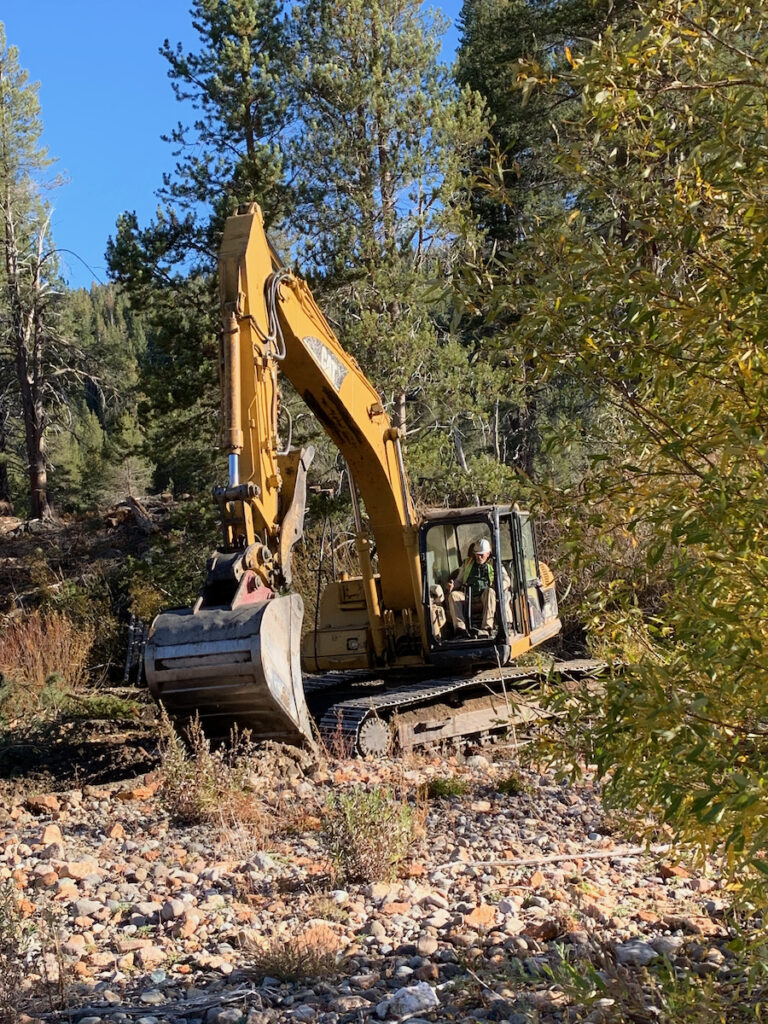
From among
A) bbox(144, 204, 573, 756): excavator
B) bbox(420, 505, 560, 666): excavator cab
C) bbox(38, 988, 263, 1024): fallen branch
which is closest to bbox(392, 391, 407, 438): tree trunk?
bbox(144, 204, 573, 756): excavator

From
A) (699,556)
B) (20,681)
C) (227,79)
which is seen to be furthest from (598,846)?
(227,79)

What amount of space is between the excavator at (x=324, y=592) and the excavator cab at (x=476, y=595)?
18 millimetres

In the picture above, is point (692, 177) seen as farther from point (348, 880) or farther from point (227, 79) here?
point (227, 79)

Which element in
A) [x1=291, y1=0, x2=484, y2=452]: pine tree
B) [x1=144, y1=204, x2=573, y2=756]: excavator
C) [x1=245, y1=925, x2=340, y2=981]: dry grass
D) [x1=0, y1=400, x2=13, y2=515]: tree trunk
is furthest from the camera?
[x1=0, y1=400, x2=13, y2=515]: tree trunk

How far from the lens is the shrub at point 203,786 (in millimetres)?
7379

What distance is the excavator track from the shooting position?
10078 millimetres

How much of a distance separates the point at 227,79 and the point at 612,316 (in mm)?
16118

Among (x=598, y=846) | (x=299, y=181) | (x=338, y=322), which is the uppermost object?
(x=299, y=181)

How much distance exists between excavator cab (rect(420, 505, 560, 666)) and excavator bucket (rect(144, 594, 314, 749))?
3.30m

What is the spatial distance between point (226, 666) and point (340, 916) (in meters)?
2.65

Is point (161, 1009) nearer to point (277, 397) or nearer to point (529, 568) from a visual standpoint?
point (277, 397)

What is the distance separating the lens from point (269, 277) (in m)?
9.16

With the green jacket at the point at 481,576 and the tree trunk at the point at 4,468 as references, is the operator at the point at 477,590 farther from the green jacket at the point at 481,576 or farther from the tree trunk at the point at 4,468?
the tree trunk at the point at 4,468

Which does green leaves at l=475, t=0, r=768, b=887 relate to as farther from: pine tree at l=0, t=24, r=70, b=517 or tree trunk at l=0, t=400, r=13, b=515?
tree trunk at l=0, t=400, r=13, b=515
